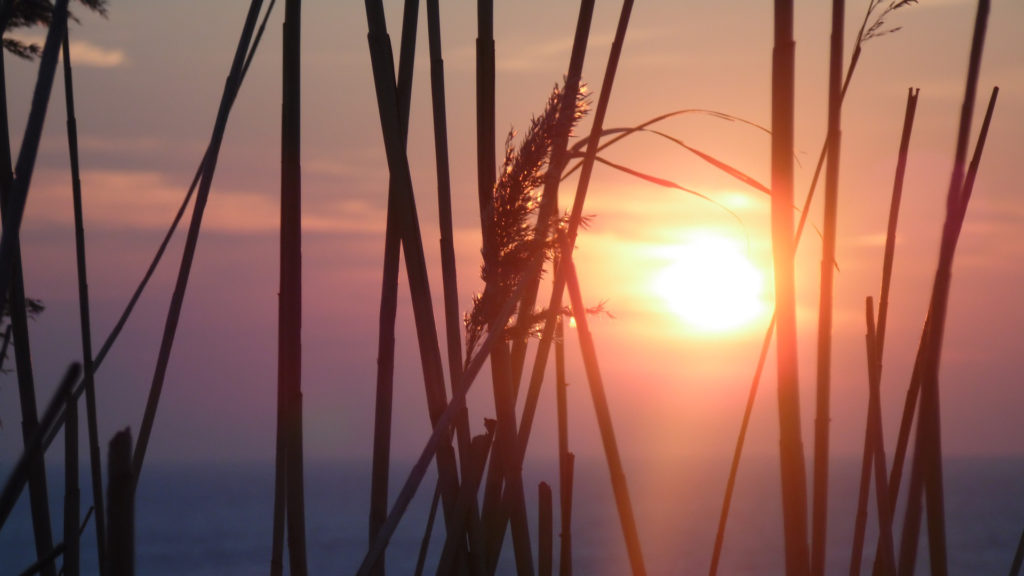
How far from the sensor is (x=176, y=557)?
2580 centimetres

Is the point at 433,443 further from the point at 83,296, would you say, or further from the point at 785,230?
the point at 83,296

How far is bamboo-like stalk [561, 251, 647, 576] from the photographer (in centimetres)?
139

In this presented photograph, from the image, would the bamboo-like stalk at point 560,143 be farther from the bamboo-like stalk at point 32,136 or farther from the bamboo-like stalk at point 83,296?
the bamboo-like stalk at point 83,296

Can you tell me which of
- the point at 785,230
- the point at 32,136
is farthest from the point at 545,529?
the point at 32,136

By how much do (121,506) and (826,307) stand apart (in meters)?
0.88

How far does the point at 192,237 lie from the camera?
1551mm

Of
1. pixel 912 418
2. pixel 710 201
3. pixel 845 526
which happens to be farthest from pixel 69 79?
pixel 845 526

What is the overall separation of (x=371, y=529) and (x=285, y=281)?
0.41 metres

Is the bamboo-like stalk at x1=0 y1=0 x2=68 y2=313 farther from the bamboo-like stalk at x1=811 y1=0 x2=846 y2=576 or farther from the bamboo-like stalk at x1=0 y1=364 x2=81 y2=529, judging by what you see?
the bamboo-like stalk at x1=811 y1=0 x2=846 y2=576

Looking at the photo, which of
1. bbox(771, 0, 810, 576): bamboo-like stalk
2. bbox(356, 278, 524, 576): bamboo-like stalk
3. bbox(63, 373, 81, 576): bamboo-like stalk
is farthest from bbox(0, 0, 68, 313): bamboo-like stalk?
bbox(771, 0, 810, 576): bamboo-like stalk

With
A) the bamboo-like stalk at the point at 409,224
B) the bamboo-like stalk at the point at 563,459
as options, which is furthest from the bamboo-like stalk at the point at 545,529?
the bamboo-like stalk at the point at 409,224

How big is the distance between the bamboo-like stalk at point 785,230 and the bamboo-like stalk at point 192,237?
878 mm

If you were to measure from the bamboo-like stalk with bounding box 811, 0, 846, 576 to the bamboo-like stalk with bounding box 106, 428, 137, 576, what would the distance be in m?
0.85

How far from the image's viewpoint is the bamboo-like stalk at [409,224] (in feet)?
4.39
